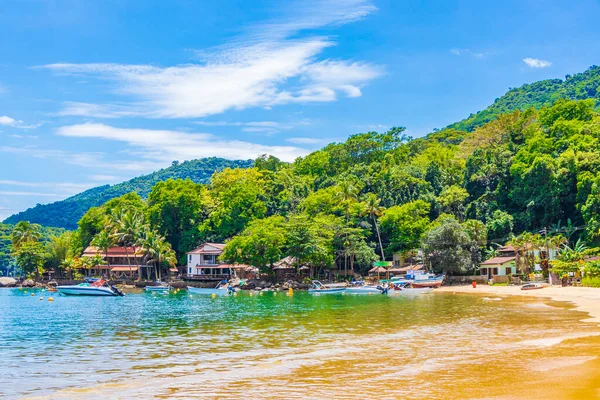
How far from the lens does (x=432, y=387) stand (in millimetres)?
14898

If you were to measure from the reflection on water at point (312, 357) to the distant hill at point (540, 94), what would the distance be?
419 feet

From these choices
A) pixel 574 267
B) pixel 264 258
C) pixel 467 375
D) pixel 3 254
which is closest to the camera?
pixel 467 375

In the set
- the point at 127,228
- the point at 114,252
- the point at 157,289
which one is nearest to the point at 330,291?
the point at 157,289

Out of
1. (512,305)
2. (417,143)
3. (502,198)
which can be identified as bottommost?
(512,305)

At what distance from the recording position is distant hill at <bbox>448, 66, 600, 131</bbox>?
150m

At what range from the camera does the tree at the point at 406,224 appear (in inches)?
3152

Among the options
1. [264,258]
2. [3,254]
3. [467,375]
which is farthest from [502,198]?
[3,254]

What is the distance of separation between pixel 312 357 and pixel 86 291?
5277 centimetres

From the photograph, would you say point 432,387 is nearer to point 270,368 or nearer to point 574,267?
point 270,368

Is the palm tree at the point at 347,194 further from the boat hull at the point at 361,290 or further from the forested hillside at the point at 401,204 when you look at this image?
the boat hull at the point at 361,290

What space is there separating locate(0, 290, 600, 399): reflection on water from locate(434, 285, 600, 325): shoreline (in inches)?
87.6

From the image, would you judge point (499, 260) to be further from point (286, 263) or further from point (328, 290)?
point (286, 263)

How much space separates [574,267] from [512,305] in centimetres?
1789

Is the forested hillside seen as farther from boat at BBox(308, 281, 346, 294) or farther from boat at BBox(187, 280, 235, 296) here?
boat at BBox(308, 281, 346, 294)
